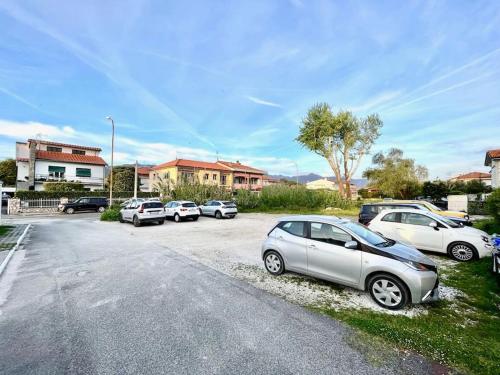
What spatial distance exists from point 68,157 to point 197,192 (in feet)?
96.2

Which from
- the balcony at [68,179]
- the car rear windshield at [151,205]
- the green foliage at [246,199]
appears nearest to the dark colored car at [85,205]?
the car rear windshield at [151,205]

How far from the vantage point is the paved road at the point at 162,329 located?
2873 mm

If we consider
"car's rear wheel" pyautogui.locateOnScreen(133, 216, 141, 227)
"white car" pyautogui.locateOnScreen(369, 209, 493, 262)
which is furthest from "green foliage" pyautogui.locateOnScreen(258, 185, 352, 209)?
"white car" pyautogui.locateOnScreen(369, 209, 493, 262)

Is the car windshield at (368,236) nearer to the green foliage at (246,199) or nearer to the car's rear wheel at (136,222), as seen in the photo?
the car's rear wheel at (136,222)

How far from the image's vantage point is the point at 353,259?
4.70 m

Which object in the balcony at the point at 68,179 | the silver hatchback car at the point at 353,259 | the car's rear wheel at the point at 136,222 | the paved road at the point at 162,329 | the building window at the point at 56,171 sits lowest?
the paved road at the point at 162,329

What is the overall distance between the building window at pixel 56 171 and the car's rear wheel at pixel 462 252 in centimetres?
4756

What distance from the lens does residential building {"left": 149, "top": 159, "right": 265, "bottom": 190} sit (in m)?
49.8

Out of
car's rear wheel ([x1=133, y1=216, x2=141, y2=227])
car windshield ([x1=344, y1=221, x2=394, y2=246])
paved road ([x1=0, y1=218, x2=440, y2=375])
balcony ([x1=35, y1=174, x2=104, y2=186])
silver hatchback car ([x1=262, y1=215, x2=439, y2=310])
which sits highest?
balcony ([x1=35, y1=174, x2=104, y2=186])

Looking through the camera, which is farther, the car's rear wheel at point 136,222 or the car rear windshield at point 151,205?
the car rear windshield at point 151,205

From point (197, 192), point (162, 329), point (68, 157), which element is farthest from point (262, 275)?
point (68, 157)

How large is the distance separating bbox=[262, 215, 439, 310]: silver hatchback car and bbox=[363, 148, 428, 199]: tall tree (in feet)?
134

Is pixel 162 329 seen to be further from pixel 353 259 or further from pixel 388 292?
pixel 388 292

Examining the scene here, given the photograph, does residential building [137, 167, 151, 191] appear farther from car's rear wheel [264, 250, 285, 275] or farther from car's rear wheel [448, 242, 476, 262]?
car's rear wheel [448, 242, 476, 262]
